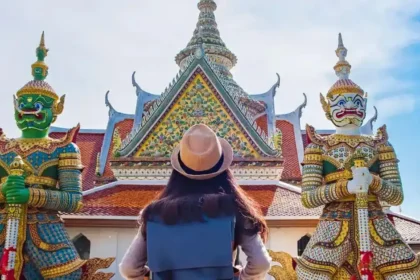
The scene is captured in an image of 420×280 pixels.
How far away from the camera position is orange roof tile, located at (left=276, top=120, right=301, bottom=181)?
10281 mm

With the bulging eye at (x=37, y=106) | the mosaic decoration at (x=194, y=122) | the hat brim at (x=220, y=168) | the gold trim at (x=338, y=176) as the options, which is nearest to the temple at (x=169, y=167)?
the mosaic decoration at (x=194, y=122)

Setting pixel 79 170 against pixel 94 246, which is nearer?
pixel 79 170

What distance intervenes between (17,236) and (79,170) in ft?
3.22

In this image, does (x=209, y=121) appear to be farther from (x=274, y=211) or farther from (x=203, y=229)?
(x=203, y=229)

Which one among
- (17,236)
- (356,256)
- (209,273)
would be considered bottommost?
(209,273)

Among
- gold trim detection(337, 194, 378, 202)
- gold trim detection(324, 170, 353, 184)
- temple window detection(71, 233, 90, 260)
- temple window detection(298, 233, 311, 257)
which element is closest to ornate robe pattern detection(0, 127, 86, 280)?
temple window detection(71, 233, 90, 260)

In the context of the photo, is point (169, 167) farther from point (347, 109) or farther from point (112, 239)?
point (347, 109)

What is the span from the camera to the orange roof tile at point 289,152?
33.7 feet

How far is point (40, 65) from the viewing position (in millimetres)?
6426

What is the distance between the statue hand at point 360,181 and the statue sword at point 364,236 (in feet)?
0.07

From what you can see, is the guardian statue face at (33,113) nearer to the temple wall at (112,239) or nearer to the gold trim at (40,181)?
the gold trim at (40,181)

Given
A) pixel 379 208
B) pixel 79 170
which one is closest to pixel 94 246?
pixel 79 170

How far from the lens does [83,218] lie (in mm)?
7504

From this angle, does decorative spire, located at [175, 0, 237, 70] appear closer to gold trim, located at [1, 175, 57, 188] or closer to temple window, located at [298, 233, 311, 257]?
temple window, located at [298, 233, 311, 257]
